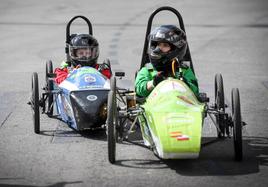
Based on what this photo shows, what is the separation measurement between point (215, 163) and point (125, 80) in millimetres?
6198

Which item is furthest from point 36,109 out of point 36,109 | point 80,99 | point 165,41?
point 165,41

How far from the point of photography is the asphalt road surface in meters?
9.06

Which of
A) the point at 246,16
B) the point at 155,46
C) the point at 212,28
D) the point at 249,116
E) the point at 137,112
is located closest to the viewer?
the point at 137,112

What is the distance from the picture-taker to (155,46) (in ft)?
34.3

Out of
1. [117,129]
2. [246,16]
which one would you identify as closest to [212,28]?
[246,16]

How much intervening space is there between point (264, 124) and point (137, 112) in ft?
8.98

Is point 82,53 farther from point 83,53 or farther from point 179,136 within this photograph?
point 179,136

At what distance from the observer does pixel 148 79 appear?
10453 millimetres

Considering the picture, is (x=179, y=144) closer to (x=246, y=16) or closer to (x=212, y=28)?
(x=212, y=28)

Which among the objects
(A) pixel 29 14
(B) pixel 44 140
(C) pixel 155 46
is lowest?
(B) pixel 44 140

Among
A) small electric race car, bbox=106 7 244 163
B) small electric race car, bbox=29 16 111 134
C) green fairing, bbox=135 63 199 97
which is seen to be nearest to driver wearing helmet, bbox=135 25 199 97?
green fairing, bbox=135 63 199 97

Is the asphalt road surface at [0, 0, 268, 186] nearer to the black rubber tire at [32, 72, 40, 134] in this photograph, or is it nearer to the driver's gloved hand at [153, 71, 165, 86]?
the black rubber tire at [32, 72, 40, 134]

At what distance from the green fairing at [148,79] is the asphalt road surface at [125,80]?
73 centimetres

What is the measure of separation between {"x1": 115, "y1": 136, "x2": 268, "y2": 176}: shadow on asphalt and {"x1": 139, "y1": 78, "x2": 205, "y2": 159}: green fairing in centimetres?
29
